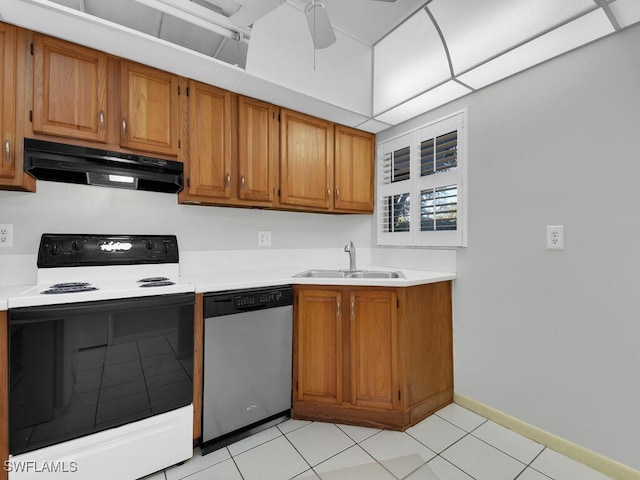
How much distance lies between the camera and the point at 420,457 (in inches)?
66.2

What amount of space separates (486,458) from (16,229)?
301cm

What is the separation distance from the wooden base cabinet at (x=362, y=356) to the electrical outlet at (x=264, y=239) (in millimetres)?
710

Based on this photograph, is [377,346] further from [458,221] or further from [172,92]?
[172,92]

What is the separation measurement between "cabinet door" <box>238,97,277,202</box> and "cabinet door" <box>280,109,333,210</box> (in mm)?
101

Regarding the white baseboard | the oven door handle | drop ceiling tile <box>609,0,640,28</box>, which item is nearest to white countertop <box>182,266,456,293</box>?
the oven door handle

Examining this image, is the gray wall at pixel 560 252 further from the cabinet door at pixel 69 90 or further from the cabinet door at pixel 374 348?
the cabinet door at pixel 69 90

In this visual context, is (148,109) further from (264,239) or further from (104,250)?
(264,239)

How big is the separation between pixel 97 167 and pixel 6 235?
65 cm

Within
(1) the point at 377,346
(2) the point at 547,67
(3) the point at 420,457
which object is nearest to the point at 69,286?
(1) the point at 377,346

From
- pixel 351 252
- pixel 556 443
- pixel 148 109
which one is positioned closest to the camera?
pixel 556 443

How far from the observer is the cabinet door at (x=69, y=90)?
5.09ft

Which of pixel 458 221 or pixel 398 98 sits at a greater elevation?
pixel 398 98

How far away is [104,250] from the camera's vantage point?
1869 millimetres

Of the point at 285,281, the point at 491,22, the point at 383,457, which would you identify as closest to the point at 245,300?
the point at 285,281
